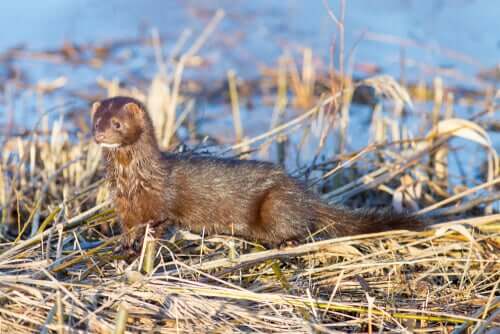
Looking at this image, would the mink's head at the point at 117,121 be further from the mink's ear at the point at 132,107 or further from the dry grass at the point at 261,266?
the dry grass at the point at 261,266

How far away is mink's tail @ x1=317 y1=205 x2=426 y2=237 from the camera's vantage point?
451 cm

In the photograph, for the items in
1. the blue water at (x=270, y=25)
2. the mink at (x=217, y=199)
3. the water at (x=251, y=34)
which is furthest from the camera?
the blue water at (x=270, y=25)

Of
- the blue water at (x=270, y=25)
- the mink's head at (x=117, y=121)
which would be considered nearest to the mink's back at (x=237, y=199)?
the mink's head at (x=117, y=121)

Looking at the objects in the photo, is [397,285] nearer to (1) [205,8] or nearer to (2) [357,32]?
(2) [357,32]

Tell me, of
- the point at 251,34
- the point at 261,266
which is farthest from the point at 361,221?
the point at 251,34

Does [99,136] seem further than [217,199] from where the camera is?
No

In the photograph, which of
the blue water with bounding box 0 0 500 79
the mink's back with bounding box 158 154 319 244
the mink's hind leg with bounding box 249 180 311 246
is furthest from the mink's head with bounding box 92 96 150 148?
the blue water with bounding box 0 0 500 79

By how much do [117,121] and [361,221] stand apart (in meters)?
1.49

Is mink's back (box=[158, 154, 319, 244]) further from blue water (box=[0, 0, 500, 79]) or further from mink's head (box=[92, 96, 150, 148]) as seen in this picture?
blue water (box=[0, 0, 500, 79])

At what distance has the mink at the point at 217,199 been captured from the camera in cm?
429

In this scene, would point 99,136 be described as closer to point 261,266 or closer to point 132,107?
point 132,107

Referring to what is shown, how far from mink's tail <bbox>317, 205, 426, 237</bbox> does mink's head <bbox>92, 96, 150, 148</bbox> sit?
116 centimetres

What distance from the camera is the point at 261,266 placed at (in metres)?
4.27

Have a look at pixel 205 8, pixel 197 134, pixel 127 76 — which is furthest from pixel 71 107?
pixel 205 8
